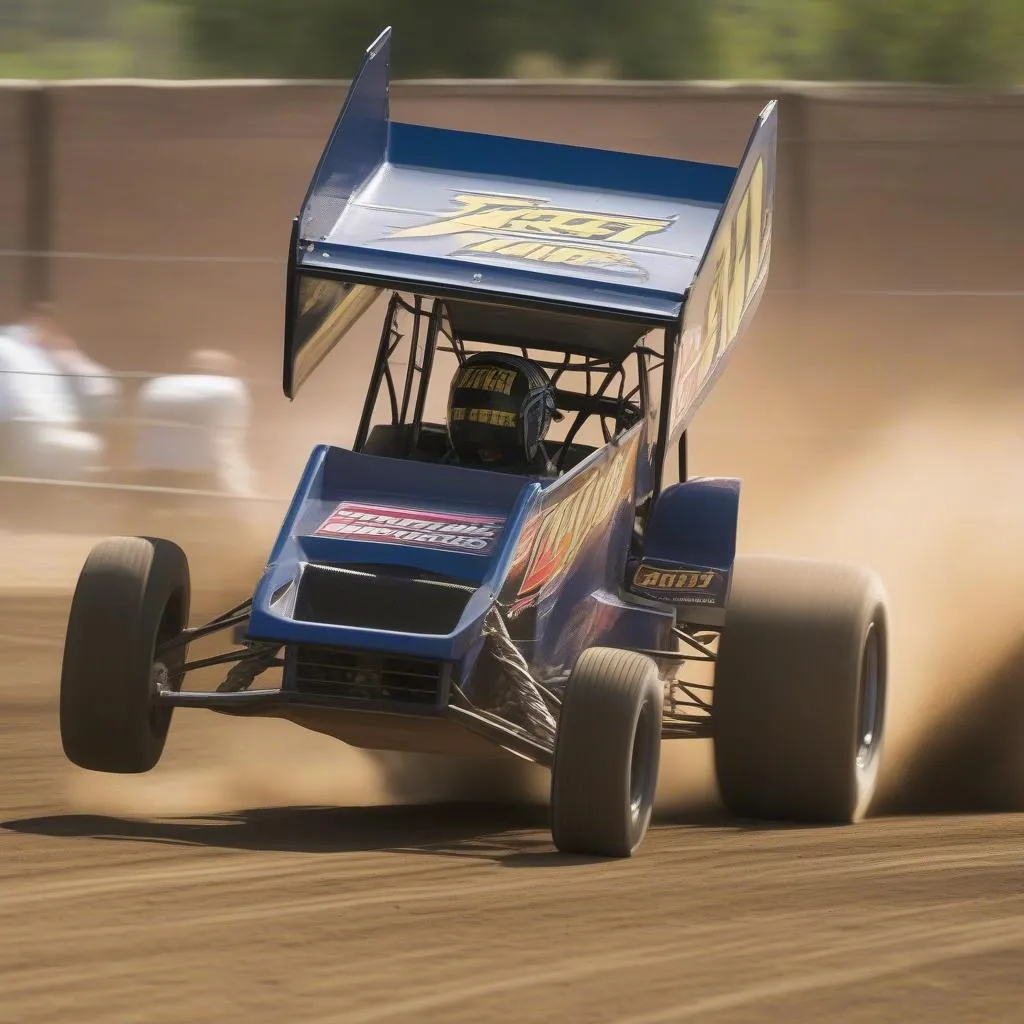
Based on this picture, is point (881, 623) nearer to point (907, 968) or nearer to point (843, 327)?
A: point (907, 968)

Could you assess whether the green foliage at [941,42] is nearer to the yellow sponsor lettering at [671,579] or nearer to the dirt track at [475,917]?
the yellow sponsor lettering at [671,579]

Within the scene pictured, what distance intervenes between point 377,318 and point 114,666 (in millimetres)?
9538

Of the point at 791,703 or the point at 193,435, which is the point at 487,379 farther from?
the point at 193,435

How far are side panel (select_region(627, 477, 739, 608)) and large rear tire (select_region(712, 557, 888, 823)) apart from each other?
0.42 feet

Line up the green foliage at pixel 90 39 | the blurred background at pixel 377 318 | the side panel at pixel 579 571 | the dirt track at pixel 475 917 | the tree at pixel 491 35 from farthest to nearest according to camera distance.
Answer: the green foliage at pixel 90 39 → the tree at pixel 491 35 → the blurred background at pixel 377 318 → the side panel at pixel 579 571 → the dirt track at pixel 475 917

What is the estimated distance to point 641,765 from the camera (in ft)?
19.6

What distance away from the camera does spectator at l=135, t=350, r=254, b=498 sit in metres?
13.5

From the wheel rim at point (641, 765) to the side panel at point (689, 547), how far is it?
115cm

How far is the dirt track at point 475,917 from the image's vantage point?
4004 millimetres

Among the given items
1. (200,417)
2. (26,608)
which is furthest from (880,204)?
(26,608)

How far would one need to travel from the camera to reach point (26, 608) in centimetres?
1112

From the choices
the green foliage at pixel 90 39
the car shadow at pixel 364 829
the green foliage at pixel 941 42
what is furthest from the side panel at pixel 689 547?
the green foliage at pixel 90 39

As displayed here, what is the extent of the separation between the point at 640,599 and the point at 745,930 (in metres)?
2.55

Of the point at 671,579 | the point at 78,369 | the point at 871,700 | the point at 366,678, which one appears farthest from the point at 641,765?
the point at 78,369
